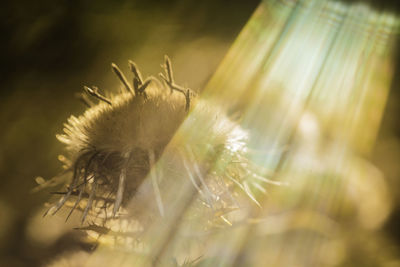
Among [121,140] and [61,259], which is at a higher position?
[121,140]

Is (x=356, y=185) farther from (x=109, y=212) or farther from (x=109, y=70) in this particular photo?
(x=109, y=70)

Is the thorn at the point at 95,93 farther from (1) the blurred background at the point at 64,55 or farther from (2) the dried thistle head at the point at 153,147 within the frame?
(1) the blurred background at the point at 64,55

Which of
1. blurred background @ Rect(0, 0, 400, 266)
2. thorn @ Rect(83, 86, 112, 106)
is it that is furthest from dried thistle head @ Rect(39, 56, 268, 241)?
blurred background @ Rect(0, 0, 400, 266)

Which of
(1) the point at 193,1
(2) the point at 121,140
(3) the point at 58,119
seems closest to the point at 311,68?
(1) the point at 193,1

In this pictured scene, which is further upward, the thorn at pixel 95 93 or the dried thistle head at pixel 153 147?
the thorn at pixel 95 93

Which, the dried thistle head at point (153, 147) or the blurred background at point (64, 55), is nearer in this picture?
the dried thistle head at point (153, 147)

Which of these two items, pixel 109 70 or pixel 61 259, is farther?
pixel 109 70

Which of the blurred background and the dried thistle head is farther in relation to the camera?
the blurred background

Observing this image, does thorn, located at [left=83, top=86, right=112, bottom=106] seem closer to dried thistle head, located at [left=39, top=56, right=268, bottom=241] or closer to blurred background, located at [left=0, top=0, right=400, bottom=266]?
dried thistle head, located at [left=39, top=56, right=268, bottom=241]

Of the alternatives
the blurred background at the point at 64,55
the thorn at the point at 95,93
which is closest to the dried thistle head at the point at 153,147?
the thorn at the point at 95,93

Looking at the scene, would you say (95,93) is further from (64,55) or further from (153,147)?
(64,55)

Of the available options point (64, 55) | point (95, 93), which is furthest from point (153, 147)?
point (64, 55)
